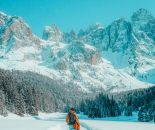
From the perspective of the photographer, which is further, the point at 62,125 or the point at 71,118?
the point at 62,125

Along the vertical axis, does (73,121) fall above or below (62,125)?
above

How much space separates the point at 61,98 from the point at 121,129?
4779 inches

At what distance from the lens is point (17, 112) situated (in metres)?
49.0

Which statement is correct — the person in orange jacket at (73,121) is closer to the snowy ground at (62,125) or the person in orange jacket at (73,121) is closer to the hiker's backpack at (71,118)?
the hiker's backpack at (71,118)

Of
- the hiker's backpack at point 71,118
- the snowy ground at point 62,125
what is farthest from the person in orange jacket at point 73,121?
the snowy ground at point 62,125

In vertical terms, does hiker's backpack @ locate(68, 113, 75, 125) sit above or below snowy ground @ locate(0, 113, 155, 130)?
above

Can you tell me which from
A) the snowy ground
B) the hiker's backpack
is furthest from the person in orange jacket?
the snowy ground

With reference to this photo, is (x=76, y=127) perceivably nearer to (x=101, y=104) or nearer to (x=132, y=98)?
(x=101, y=104)

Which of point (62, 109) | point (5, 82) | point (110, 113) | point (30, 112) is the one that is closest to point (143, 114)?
point (110, 113)

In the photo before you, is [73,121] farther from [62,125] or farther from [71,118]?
[62,125]

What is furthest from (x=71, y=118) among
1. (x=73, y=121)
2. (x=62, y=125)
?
(x=62, y=125)

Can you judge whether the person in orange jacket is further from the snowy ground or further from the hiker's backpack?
the snowy ground

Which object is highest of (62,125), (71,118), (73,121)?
(71,118)

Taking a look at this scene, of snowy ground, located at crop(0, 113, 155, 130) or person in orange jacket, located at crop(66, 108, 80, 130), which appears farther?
snowy ground, located at crop(0, 113, 155, 130)
